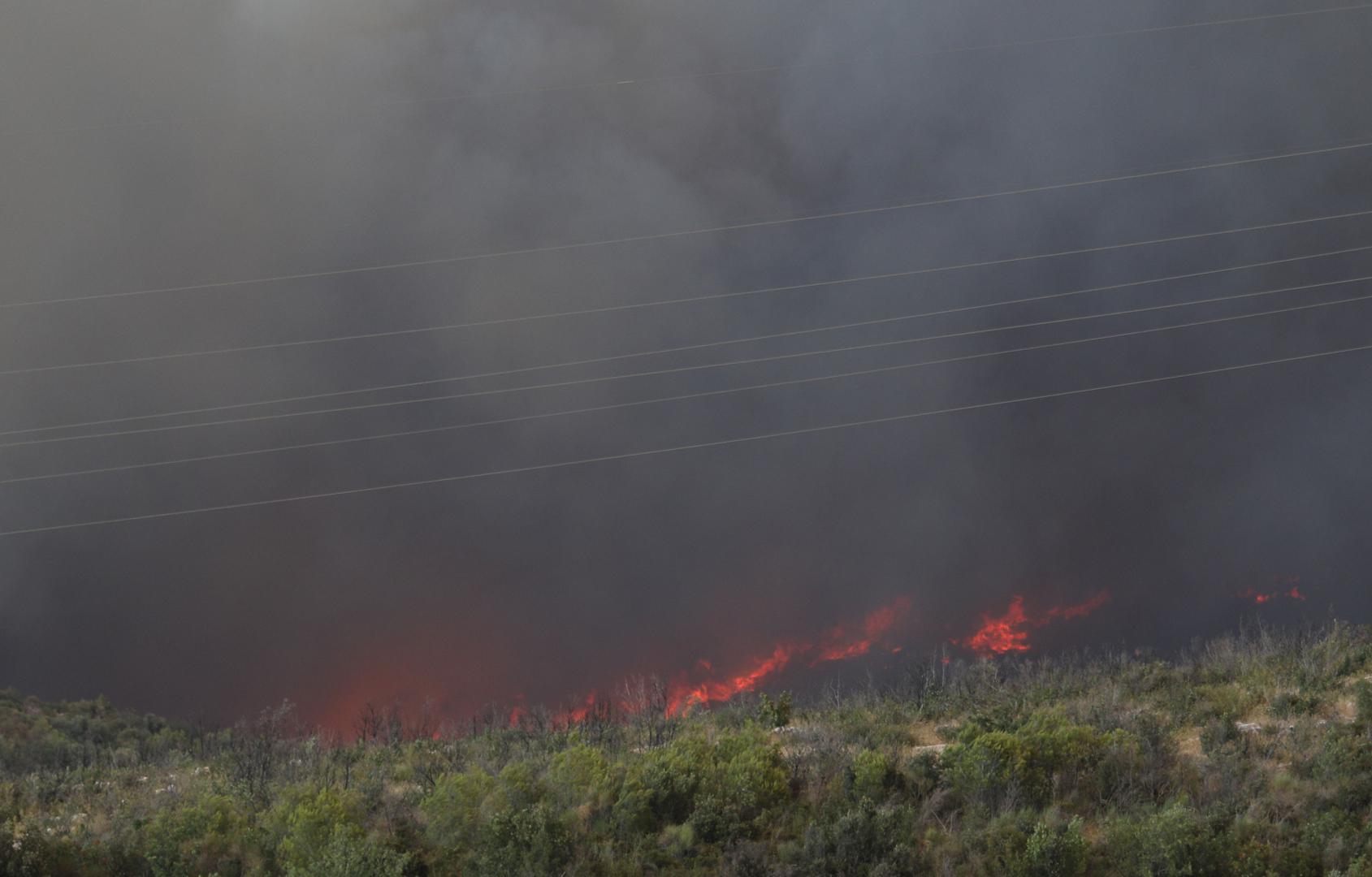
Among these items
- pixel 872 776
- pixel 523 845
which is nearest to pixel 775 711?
pixel 872 776

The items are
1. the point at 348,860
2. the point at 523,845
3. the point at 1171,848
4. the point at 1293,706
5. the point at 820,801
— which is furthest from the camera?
the point at 1293,706

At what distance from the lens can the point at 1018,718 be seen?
23906mm

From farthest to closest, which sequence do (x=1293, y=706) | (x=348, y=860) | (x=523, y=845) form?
(x=1293, y=706) < (x=523, y=845) < (x=348, y=860)

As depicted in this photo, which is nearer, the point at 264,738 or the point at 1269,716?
the point at 1269,716

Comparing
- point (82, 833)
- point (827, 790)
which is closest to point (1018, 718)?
point (827, 790)

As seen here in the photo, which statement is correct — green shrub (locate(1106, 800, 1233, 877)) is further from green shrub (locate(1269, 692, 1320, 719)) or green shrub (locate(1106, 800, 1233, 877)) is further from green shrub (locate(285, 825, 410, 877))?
green shrub (locate(285, 825, 410, 877))

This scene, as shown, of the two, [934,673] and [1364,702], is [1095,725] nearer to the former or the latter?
[1364,702]

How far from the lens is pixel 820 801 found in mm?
19906

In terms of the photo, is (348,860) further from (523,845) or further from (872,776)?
(872,776)

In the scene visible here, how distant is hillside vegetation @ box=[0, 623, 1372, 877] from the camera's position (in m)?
18.0

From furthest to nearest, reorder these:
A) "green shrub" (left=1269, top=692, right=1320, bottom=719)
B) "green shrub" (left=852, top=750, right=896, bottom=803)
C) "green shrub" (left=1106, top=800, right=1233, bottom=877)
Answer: "green shrub" (left=1269, top=692, right=1320, bottom=719) → "green shrub" (left=852, top=750, right=896, bottom=803) → "green shrub" (left=1106, top=800, right=1233, bottom=877)

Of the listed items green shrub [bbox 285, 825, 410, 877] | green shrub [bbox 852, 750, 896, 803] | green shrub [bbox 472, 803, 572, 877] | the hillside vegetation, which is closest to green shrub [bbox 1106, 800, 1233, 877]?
the hillside vegetation

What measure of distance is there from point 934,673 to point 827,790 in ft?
44.3

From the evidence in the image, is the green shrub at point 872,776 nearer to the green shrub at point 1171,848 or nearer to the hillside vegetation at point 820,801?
the hillside vegetation at point 820,801
